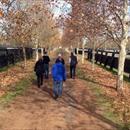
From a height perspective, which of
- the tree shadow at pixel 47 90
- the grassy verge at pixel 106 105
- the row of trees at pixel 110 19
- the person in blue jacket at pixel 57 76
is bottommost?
Result: the tree shadow at pixel 47 90

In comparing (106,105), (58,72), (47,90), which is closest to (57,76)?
(58,72)

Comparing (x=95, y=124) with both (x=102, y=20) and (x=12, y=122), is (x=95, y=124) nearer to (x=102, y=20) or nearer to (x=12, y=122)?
(x=12, y=122)

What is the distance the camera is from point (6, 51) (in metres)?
36.5

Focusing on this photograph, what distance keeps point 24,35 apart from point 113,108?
42.6ft

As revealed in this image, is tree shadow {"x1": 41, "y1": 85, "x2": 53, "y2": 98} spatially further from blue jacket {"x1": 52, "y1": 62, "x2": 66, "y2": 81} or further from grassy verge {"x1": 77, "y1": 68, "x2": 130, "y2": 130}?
grassy verge {"x1": 77, "y1": 68, "x2": 130, "y2": 130}

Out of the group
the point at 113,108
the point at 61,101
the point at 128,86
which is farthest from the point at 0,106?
the point at 128,86

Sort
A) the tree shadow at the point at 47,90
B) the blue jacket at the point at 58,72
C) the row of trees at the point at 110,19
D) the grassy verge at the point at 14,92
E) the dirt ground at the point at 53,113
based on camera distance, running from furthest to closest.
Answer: the row of trees at the point at 110,19 → the tree shadow at the point at 47,90 → the blue jacket at the point at 58,72 → the grassy verge at the point at 14,92 → the dirt ground at the point at 53,113

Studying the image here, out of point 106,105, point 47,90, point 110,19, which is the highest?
point 110,19

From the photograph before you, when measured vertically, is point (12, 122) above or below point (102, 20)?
below

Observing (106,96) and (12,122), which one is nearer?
(12,122)

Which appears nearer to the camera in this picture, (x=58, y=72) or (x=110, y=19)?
(x=58, y=72)

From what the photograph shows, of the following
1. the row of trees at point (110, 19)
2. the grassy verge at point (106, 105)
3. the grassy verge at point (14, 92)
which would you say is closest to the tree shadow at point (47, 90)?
the grassy verge at point (14, 92)

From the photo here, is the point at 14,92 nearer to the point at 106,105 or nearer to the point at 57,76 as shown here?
the point at 57,76

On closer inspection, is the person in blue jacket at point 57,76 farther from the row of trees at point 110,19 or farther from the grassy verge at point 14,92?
the row of trees at point 110,19
